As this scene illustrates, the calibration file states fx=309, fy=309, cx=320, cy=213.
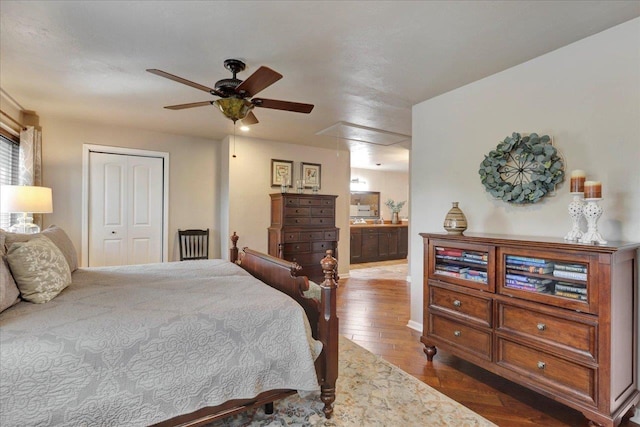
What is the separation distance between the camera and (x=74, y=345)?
1.32 meters

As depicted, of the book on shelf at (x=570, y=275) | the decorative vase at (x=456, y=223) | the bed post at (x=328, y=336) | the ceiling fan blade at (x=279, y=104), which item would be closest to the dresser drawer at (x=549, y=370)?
the book on shelf at (x=570, y=275)

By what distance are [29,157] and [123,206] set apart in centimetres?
116

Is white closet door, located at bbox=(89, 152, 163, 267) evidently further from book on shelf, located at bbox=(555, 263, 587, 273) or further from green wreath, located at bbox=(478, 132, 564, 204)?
book on shelf, located at bbox=(555, 263, 587, 273)

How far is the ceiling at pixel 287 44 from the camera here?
1.79 m

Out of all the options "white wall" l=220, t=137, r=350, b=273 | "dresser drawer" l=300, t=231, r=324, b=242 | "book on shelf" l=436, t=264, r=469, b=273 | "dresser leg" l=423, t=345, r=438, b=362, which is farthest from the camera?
"dresser drawer" l=300, t=231, r=324, b=242

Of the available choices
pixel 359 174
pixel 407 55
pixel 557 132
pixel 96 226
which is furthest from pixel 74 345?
pixel 359 174

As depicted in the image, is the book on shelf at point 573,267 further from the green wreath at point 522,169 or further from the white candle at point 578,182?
the green wreath at point 522,169

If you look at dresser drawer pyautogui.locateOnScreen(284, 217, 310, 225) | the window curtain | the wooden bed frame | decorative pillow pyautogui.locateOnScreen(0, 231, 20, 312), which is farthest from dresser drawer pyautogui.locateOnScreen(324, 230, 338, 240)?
decorative pillow pyautogui.locateOnScreen(0, 231, 20, 312)

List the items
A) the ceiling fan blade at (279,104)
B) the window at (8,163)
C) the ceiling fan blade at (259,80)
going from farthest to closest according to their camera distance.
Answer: the window at (8,163)
the ceiling fan blade at (279,104)
the ceiling fan blade at (259,80)

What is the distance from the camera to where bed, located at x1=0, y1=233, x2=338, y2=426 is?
49.3 inches

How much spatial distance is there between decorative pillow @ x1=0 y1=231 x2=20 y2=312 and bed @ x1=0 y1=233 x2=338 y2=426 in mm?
43

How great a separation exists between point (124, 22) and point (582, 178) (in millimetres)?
3028

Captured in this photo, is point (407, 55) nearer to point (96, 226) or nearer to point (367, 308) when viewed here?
point (367, 308)

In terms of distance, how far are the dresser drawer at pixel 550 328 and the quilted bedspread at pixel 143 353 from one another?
131 centimetres
